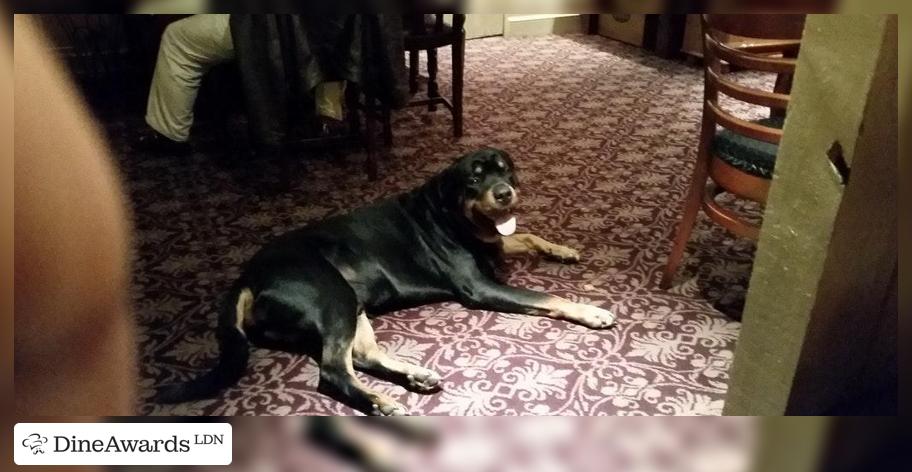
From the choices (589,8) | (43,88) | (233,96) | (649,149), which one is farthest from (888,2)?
(233,96)

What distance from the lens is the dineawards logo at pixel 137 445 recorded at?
0.73 m

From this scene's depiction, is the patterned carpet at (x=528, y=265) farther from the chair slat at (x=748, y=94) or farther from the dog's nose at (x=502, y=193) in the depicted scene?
the chair slat at (x=748, y=94)

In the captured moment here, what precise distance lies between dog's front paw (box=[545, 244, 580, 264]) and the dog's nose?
1.38 feet

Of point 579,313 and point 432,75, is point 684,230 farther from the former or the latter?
point 432,75

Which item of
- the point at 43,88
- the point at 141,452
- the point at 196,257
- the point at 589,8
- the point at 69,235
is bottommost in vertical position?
the point at 196,257

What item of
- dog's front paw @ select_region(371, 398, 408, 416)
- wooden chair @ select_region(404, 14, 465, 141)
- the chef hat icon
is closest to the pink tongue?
dog's front paw @ select_region(371, 398, 408, 416)

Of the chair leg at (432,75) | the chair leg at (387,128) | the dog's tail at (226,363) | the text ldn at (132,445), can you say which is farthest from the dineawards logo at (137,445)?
the chair leg at (432,75)

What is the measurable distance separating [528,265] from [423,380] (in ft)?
2.18

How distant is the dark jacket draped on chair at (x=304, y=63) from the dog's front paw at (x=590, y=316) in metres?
0.93

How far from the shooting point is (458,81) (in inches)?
121

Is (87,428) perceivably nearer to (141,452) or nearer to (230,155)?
(141,452)

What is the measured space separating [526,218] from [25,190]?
1.84m

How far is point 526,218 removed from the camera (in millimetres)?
2396

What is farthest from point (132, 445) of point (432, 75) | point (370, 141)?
point (432, 75)
